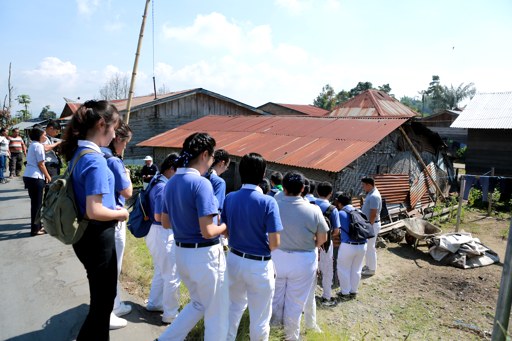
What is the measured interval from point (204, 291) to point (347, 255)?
11.7 ft

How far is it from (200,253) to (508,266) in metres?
2.22

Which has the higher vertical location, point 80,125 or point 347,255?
point 80,125

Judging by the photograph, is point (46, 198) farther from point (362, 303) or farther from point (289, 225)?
point (362, 303)

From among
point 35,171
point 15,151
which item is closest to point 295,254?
point 35,171

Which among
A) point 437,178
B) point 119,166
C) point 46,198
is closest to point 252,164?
point 119,166

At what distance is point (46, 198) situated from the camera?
2.54m

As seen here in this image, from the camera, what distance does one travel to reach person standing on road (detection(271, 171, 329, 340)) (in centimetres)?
361

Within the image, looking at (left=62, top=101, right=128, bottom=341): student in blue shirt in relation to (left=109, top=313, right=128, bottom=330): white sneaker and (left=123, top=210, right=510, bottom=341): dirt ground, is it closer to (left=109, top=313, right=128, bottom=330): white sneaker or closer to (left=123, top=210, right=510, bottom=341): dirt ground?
(left=109, top=313, right=128, bottom=330): white sneaker

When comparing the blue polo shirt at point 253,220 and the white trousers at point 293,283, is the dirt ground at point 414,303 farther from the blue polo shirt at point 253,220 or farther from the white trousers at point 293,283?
the blue polo shirt at point 253,220

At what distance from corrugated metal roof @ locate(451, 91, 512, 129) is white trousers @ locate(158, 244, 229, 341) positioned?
702 inches

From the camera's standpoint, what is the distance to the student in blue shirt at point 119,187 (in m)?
3.13

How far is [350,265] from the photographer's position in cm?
580

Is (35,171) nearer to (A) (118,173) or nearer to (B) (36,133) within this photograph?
(B) (36,133)

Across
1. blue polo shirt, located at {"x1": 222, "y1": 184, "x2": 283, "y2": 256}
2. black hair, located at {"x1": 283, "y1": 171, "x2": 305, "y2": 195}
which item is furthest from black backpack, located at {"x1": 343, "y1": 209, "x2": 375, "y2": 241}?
blue polo shirt, located at {"x1": 222, "y1": 184, "x2": 283, "y2": 256}
